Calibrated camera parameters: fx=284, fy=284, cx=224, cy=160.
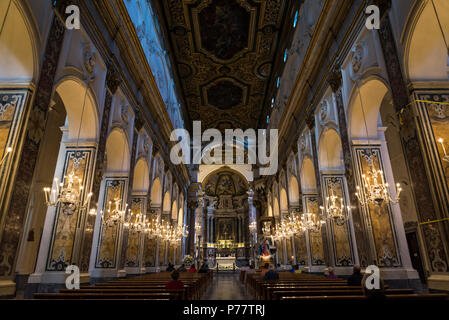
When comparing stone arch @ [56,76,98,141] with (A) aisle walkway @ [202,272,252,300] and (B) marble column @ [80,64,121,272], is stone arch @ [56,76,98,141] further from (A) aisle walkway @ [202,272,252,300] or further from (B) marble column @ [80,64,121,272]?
(A) aisle walkway @ [202,272,252,300]

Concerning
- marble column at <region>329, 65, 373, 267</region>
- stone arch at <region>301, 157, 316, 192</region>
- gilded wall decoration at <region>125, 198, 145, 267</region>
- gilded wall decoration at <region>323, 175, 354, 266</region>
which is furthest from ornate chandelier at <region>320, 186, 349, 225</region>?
gilded wall decoration at <region>125, 198, 145, 267</region>

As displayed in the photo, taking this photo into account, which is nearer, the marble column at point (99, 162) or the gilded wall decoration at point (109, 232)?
the marble column at point (99, 162)

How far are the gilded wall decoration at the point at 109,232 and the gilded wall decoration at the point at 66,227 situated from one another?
88.8 inches

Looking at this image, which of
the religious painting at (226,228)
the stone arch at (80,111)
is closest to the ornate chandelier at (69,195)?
the stone arch at (80,111)

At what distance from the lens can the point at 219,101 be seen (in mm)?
21656

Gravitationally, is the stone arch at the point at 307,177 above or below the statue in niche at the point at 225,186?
below

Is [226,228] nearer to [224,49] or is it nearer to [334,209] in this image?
[224,49]

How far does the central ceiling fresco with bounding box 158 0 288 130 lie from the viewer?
537 inches

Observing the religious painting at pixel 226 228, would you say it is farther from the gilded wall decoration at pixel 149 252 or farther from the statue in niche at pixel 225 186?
the gilded wall decoration at pixel 149 252

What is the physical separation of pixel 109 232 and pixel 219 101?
46.3ft

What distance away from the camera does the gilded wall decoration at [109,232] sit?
9.59 metres

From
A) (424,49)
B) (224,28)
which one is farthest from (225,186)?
(424,49)

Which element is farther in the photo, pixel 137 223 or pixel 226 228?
pixel 226 228
